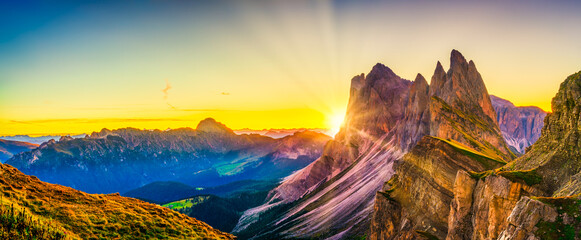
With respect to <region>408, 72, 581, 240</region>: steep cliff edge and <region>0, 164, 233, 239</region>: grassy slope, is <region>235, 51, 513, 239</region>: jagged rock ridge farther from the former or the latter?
<region>0, 164, 233, 239</region>: grassy slope

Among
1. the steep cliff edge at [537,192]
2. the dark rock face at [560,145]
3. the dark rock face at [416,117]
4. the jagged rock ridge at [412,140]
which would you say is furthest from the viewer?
the dark rock face at [416,117]

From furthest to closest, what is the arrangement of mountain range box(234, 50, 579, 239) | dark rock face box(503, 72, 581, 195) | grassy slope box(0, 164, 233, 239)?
mountain range box(234, 50, 579, 239), grassy slope box(0, 164, 233, 239), dark rock face box(503, 72, 581, 195)

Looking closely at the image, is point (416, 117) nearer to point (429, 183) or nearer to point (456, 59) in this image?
point (456, 59)

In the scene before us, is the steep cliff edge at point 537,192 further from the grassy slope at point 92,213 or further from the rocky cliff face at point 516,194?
the grassy slope at point 92,213

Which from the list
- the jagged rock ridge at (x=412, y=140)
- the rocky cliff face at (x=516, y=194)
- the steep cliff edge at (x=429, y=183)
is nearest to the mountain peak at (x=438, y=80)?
the jagged rock ridge at (x=412, y=140)

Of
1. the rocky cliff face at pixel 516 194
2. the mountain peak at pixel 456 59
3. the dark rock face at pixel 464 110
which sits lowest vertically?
the rocky cliff face at pixel 516 194

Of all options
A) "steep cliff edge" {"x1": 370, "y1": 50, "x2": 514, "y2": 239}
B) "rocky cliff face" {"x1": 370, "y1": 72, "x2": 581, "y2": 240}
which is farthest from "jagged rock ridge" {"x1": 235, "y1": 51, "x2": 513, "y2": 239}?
"rocky cliff face" {"x1": 370, "y1": 72, "x2": 581, "y2": 240}

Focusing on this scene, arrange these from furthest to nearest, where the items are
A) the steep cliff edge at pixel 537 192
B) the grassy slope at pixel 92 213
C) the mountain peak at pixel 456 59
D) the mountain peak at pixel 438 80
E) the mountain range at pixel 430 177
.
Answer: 1. the mountain peak at pixel 438 80
2. the mountain peak at pixel 456 59
3. the mountain range at pixel 430 177
4. the grassy slope at pixel 92 213
5. the steep cliff edge at pixel 537 192

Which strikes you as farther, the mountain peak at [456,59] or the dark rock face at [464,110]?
the mountain peak at [456,59]

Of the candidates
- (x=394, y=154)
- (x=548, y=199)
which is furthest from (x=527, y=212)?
(x=394, y=154)
